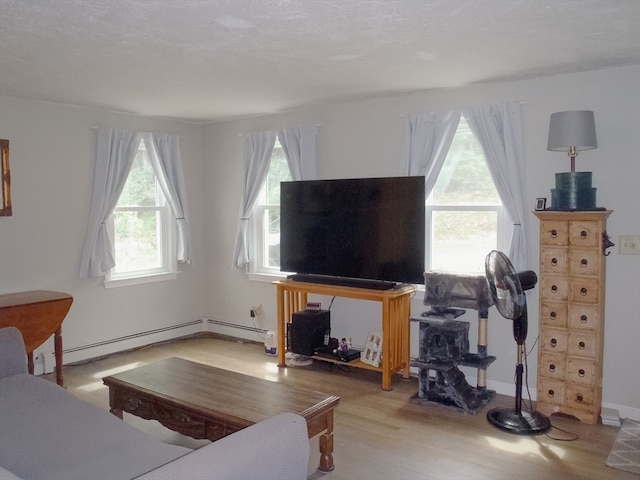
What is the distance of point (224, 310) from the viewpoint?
5645mm

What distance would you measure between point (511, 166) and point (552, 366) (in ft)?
4.53

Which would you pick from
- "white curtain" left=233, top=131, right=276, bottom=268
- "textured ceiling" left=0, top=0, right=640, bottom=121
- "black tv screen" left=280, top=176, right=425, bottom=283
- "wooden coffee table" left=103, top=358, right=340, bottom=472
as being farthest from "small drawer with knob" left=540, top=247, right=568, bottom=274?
"white curtain" left=233, top=131, right=276, bottom=268

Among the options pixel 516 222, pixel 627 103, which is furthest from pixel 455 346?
pixel 627 103

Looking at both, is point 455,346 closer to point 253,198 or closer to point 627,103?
point 627,103

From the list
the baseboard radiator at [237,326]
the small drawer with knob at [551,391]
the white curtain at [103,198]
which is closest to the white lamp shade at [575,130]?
the small drawer with knob at [551,391]

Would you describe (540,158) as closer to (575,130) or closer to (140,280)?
(575,130)

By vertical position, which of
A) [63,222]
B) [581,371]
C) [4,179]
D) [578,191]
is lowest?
[581,371]

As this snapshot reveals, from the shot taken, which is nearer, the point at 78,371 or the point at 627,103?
the point at 627,103

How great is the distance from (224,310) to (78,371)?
1.63 m

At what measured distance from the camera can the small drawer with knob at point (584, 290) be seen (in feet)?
10.5

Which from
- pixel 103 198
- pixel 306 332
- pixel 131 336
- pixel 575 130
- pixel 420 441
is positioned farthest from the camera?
pixel 131 336

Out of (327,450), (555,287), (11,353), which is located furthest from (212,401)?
(555,287)

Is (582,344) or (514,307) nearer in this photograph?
(514,307)

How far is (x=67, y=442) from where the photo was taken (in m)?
Answer: 2.13
